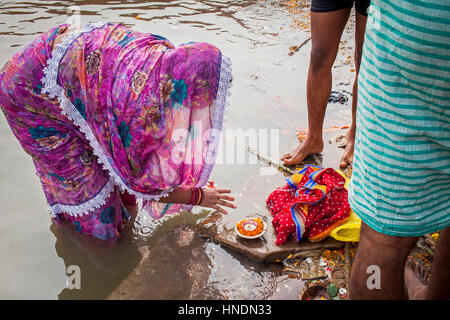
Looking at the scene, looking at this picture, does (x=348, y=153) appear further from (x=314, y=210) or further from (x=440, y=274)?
(x=440, y=274)

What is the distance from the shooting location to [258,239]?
2.38 m

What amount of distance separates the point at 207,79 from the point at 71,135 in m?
0.91

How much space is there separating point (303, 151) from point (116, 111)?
65.6 inches

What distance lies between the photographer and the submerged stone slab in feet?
7.57

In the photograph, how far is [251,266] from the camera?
90.2 inches

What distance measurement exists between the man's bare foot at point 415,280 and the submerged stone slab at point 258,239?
1.39ft

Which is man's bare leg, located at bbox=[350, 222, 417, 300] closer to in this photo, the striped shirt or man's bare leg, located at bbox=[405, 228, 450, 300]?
the striped shirt

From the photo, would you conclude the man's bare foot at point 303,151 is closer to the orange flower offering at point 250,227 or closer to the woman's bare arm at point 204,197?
the orange flower offering at point 250,227

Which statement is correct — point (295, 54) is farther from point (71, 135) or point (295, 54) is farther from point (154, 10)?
point (71, 135)

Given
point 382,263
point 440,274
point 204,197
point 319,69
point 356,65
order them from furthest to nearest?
point 356,65
point 319,69
point 204,197
point 440,274
point 382,263

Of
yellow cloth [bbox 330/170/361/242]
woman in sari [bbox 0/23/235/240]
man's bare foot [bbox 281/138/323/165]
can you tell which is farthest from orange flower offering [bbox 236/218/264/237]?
man's bare foot [bbox 281/138/323/165]

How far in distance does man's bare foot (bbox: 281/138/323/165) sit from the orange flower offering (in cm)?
82

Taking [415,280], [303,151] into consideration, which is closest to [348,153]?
[303,151]
